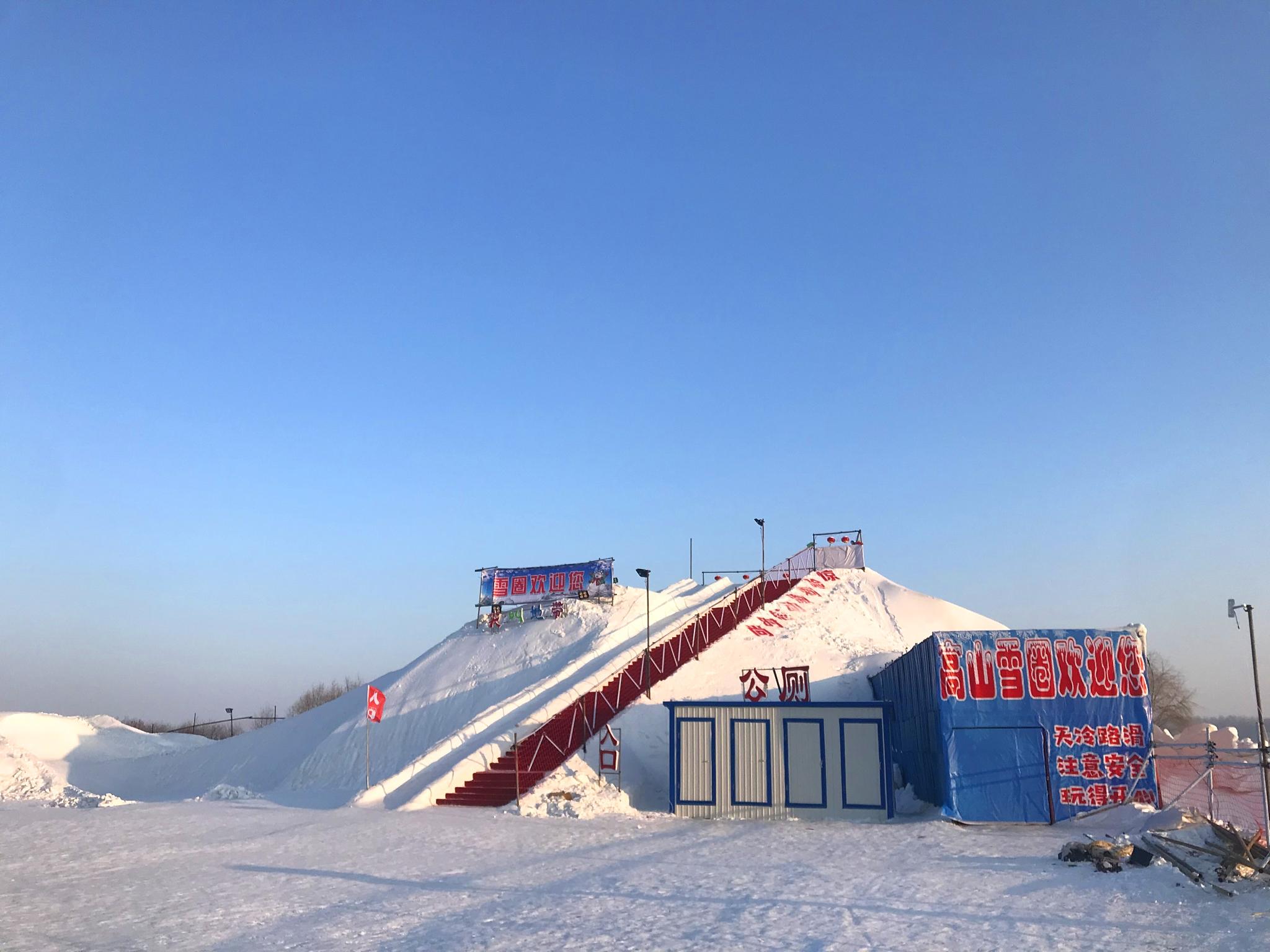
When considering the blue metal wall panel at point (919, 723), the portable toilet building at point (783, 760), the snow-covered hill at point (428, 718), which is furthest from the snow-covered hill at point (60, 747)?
the blue metal wall panel at point (919, 723)

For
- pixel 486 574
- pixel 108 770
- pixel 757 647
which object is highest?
pixel 486 574

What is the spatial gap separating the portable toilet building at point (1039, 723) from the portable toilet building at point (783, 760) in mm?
1465

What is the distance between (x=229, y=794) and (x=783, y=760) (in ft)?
54.4

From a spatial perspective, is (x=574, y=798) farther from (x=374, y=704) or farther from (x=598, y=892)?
(x=598, y=892)

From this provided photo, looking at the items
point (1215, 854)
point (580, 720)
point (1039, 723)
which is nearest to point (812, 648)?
point (580, 720)

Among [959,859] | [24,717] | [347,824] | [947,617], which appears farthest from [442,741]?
[24,717]

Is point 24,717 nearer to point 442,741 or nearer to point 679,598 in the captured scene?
point 442,741

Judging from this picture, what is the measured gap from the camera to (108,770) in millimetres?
39062

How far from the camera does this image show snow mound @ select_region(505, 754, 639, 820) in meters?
21.6

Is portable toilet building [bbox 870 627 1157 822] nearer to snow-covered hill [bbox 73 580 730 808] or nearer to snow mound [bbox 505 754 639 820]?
snow mound [bbox 505 754 639 820]

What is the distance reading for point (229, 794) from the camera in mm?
27656

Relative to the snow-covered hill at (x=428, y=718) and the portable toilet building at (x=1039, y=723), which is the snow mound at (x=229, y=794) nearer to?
the snow-covered hill at (x=428, y=718)

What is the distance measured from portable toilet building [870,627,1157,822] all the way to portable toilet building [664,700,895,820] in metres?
1.46

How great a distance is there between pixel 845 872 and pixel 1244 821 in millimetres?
7868
